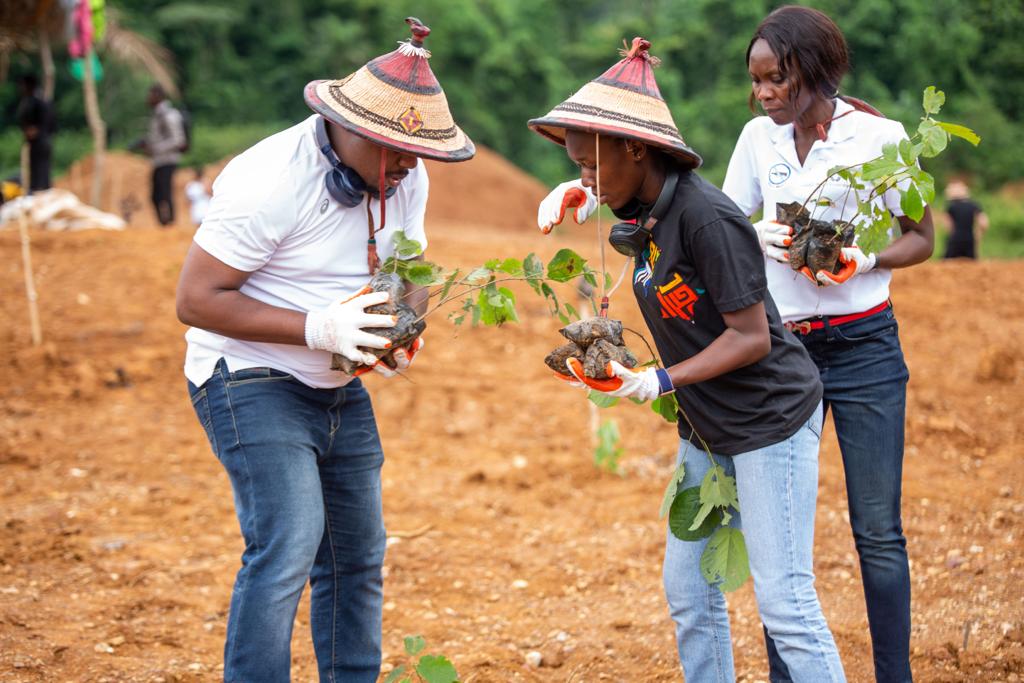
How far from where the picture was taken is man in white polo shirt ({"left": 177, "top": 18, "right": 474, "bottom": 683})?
97.7 inches

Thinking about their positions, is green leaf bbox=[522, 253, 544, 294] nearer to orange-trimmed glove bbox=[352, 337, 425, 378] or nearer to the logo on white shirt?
orange-trimmed glove bbox=[352, 337, 425, 378]

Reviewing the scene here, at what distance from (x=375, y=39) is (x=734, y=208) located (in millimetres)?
21483

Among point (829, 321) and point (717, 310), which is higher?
point (717, 310)

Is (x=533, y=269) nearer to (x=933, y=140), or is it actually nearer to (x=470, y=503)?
(x=933, y=140)

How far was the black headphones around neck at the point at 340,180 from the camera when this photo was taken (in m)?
2.58

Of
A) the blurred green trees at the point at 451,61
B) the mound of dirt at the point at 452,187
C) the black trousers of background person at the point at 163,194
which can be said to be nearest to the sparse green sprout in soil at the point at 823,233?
the black trousers of background person at the point at 163,194

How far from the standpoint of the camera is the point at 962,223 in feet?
34.1

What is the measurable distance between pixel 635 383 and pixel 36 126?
1024 centimetres

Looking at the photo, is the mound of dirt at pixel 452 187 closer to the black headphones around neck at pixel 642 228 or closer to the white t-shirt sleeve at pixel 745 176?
the white t-shirt sleeve at pixel 745 176

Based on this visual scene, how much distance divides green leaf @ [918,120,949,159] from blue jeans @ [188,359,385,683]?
1.63 metres

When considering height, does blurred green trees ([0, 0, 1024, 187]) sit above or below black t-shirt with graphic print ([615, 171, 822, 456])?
below

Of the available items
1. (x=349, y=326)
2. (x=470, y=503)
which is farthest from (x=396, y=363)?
(x=470, y=503)

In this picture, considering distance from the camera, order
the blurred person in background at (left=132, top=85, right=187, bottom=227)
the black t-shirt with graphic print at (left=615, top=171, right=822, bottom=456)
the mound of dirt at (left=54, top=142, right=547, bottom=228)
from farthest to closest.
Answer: the mound of dirt at (left=54, top=142, right=547, bottom=228) < the blurred person in background at (left=132, top=85, right=187, bottom=227) < the black t-shirt with graphic print at (left=615, top=171, right=822, bottom=456)

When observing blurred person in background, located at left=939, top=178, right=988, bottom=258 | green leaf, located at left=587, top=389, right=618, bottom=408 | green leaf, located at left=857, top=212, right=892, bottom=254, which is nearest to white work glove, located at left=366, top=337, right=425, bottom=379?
green leaf, located at left=587, top=389, right=618, bottom=408
